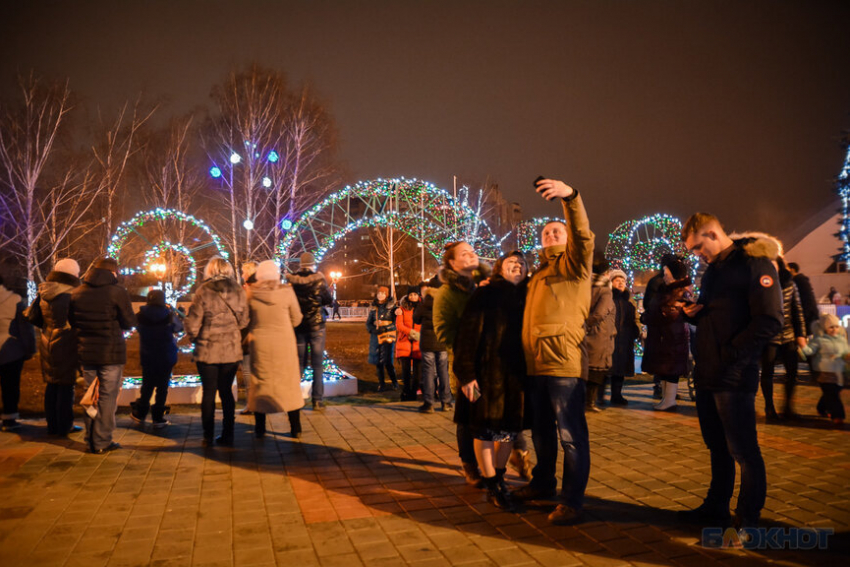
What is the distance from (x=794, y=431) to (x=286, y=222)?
18995 mm

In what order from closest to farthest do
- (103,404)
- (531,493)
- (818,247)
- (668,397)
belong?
(531,493)
(103,404)
(668,397)
(818,247)

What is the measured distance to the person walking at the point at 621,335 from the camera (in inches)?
314

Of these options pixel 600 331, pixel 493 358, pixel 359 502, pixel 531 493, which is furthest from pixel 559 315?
pixel 600 331

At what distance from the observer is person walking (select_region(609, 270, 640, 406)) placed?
798 cm

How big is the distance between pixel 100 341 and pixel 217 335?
110 cm

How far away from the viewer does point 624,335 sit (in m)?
8.18

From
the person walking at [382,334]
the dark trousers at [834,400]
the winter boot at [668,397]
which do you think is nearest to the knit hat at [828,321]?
the dark trousers at [834,400]

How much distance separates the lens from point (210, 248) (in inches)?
1200

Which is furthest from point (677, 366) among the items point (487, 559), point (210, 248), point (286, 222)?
point (210, 248)

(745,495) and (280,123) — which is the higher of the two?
(280,123)

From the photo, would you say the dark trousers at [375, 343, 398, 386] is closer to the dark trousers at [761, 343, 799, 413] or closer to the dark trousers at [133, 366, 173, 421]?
the dark trousers at [133, 366, 173, 421]

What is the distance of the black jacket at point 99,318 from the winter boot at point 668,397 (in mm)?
6273

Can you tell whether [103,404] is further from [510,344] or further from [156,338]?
[510,344]

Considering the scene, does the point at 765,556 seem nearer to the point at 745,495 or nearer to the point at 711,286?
the point at 745,495
